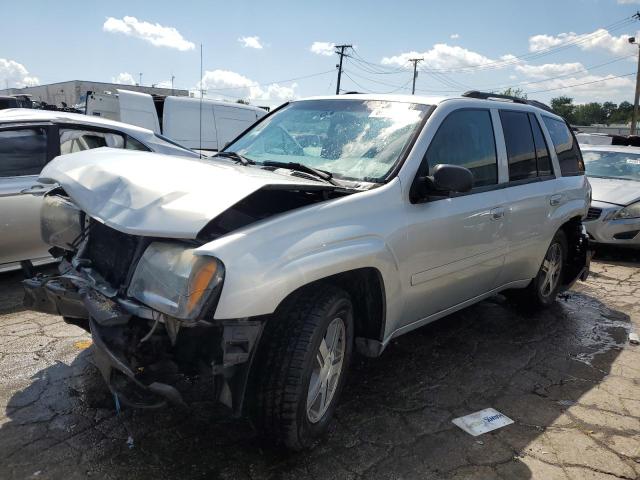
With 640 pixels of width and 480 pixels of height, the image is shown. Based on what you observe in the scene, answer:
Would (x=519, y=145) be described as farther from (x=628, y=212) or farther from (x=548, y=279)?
(x=628, y=212)

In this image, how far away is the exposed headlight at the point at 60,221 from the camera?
3.24m

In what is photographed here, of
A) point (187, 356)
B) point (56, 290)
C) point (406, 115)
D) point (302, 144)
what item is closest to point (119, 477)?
point (187, 356)

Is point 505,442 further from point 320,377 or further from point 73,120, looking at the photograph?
point 73,120

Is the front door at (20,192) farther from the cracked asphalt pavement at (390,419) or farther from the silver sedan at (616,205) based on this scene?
the silver sedan at (616,205)

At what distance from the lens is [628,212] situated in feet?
25.3

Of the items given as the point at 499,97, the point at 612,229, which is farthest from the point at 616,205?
the point at 499,97

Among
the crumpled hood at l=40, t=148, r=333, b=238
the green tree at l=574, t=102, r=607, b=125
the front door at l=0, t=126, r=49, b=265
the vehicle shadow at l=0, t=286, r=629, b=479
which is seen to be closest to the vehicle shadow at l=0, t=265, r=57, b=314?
the front door at l=0, t=126, r=49, b=265

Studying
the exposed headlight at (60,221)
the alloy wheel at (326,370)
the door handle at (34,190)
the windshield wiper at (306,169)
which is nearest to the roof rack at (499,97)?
the windshield wiper at (306,169)

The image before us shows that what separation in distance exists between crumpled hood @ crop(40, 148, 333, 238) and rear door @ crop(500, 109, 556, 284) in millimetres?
1941

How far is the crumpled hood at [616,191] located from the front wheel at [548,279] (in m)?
3.23

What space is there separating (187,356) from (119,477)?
2.16 feet

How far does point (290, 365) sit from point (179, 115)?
1195 centimetres

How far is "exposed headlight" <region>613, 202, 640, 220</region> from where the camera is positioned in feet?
25.3

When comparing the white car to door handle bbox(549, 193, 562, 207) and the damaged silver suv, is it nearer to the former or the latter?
the damaged silver suv
